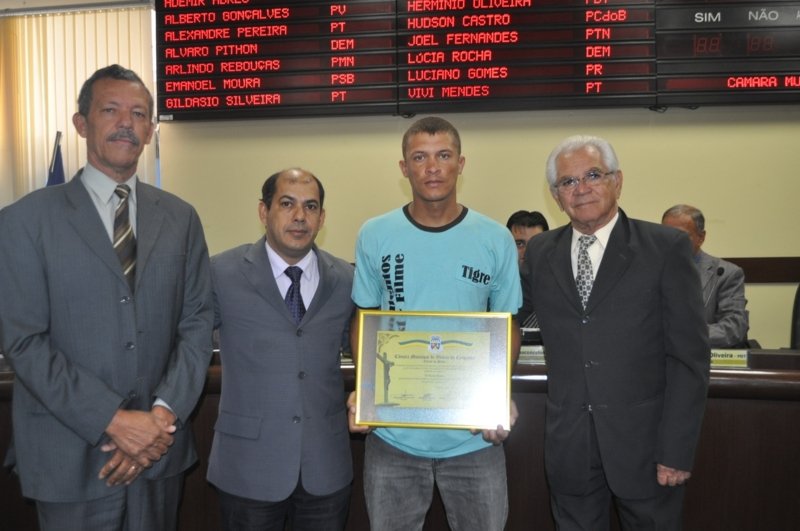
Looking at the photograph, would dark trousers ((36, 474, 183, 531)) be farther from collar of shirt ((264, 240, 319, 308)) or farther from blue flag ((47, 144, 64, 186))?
blue flag ((47, 144, 64, 186))

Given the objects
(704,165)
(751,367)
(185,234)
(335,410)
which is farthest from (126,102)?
(704,165)

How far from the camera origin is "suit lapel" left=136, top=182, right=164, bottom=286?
1.95 metres

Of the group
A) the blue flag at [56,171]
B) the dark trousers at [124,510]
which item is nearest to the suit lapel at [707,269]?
the dark trousers at [124,510]

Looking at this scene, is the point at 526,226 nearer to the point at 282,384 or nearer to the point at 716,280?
the point at 716,280

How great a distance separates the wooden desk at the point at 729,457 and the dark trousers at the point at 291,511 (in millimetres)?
474

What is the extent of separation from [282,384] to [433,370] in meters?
0.47

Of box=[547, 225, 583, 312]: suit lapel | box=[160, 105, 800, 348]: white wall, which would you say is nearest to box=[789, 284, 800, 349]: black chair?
box=[160, 105, 800, 348]: white wall

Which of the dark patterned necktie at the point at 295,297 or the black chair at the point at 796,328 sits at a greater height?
the dark patterned necktie at the point at 295,297

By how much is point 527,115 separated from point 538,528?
3.09 metres

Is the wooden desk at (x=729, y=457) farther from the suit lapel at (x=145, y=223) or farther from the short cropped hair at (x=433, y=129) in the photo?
the short cropped hair at (x=433, y=129)

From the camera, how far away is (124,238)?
1.96m

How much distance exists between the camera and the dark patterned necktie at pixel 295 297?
2213mm

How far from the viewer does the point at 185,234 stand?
207 cm

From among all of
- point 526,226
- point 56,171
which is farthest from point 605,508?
point 56,171
